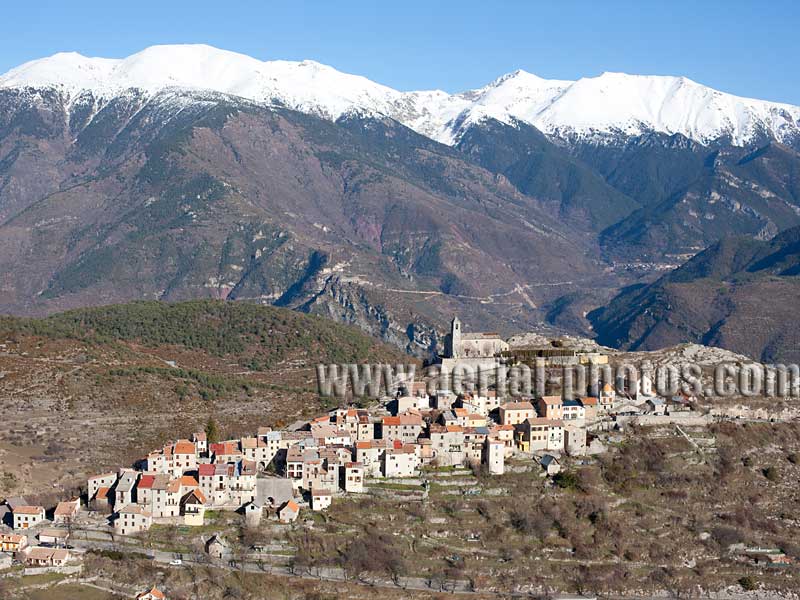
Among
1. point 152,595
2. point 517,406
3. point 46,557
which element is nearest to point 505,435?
point 517,406

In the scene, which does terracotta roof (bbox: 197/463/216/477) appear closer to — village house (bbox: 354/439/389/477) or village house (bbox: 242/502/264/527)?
village house (bbox: 242/502/264/527)

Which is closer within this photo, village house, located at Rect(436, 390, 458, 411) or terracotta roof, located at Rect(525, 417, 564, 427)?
terracotta roof, located at Rect(525, 417, 564, 427)

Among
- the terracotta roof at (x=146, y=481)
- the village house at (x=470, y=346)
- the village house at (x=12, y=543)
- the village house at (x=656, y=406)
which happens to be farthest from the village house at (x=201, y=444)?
the village house at (x=656, y=406)

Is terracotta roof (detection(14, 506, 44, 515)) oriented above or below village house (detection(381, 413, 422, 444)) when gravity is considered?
below

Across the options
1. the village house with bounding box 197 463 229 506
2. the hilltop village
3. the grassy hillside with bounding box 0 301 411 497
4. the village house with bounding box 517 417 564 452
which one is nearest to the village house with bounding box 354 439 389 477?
the hilltop village

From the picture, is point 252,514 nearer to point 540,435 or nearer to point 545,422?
point 540,435

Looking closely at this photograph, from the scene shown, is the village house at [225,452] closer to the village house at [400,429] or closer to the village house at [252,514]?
the village house at [252,514]

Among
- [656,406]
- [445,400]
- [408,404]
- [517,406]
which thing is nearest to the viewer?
[517,406]
